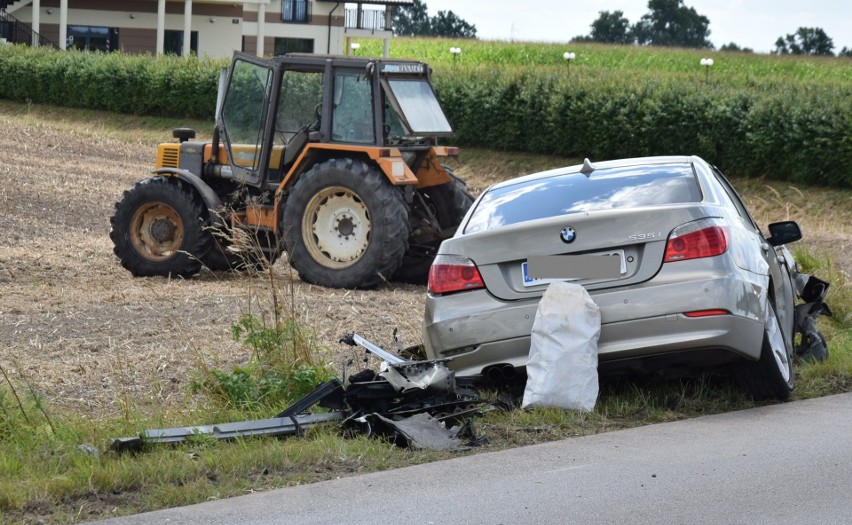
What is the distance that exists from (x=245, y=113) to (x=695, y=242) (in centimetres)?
808

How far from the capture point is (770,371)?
26.2ft

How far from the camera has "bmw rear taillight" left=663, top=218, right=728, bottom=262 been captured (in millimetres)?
7633

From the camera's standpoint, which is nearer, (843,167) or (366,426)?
(366,426)

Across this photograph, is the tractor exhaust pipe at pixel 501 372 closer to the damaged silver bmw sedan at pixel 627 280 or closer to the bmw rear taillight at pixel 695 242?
the damaged silver bmw sedan at pixel 627 280

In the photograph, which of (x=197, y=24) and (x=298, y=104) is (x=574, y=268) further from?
(x=197, y=24)

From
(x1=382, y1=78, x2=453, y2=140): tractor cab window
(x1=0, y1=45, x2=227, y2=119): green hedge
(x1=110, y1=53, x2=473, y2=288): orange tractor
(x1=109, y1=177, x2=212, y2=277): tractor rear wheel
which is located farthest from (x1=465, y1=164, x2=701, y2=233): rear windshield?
(x1=0, y1=45, x2=227, y2=119): green hedge

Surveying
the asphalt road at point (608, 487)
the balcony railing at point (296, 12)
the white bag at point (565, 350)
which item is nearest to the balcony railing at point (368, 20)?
the balcony railing at point (296, 12)

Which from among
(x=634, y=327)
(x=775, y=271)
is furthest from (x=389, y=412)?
(x=775, y=271)

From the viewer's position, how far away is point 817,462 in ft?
22.0

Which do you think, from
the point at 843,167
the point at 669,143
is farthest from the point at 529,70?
the point at 843,167

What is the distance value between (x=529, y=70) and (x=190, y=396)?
29.4m

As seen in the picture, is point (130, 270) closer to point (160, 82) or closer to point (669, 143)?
point (669, 143)

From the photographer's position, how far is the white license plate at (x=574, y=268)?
7.70 metres

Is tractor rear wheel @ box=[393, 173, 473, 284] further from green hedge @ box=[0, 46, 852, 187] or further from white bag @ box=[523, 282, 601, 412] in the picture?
green hedge @ box=[0, 46, 852, 187]
